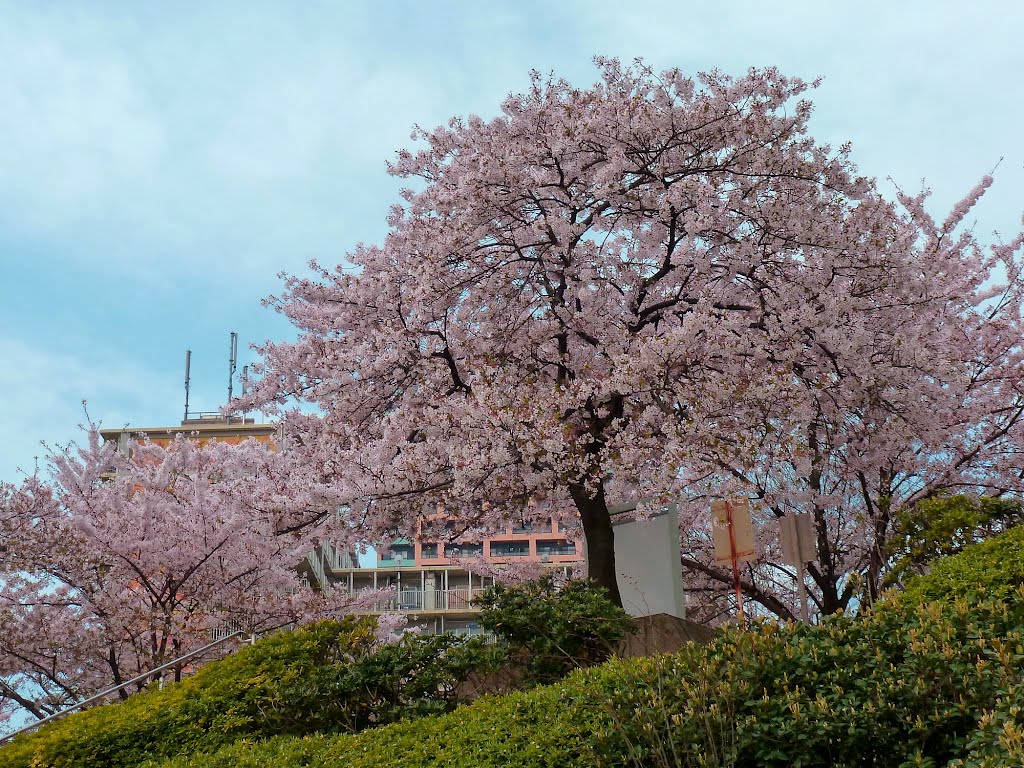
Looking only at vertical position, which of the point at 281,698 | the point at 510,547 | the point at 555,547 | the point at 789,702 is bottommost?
the point at 281,698

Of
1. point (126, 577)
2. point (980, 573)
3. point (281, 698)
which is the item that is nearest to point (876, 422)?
point (980, 573)

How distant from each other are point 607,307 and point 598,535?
2766 millimetres

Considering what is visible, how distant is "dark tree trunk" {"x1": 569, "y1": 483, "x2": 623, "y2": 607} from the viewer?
1019 cm

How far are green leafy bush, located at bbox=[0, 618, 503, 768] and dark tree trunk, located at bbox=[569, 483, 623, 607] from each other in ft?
8.91

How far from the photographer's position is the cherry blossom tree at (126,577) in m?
13.0

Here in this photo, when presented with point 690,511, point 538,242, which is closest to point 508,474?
point 538,242

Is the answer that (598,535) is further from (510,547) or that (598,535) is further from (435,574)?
(510,547)

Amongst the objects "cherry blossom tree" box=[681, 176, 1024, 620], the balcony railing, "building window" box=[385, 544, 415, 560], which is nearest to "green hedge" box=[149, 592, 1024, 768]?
"cherry blossom tree" box=[681, 176, 1024, 620]

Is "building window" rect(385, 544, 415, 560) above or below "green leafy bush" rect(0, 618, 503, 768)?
above

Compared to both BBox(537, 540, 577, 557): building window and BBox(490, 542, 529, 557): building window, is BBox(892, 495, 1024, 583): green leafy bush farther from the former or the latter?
BBox(490, 542, 529, 557): building window

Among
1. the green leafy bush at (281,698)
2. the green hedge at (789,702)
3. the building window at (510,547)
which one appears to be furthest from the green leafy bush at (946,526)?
the building window at (510,547)

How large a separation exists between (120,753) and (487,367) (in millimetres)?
5241

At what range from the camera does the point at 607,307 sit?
36.7ft

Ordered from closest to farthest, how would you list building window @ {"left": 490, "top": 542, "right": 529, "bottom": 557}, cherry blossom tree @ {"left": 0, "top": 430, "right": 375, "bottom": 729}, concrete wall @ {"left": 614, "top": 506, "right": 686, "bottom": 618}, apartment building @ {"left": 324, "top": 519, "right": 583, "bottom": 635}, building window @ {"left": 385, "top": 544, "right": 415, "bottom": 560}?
concrete wall @ {"left": 614, "top": 506, "right": 686, "bottom": 618}
cherry blossom tree @ {"left": 0, "top": 430, "right": 375, "bottom": 729}
apartment building @ {"left": 324, "top": 519, "right": 583, "bottom": 635}
building window @ {"left": 385, "top": 544, "right": 415, "bottom": 560}
building window @ {"left": 490, "top": 542, "right": 529, "bottom": 557}
